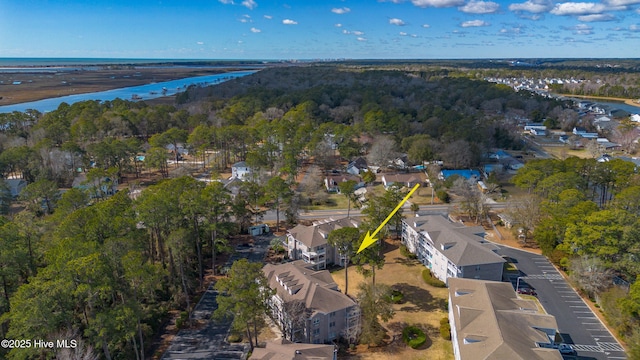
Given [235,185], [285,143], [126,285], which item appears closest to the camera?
[126,285]

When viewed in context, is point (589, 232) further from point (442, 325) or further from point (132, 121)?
point (132, 121)

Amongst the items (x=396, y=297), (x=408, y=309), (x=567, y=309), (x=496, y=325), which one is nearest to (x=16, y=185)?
(x=396, y=297)

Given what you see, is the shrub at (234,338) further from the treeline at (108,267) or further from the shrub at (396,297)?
the shrub at (396,297)

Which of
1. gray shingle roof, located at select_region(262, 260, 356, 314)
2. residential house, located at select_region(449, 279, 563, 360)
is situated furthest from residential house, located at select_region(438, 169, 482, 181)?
gray shingle roof, located at select_region(262, 260, 356, 314)

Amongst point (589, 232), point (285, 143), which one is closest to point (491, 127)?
point (285, 143)

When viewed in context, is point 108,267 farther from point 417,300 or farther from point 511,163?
point 511,163

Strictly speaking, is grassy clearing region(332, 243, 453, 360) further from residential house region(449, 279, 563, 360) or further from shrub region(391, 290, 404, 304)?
residential house region(449, 279, 563, 360)
